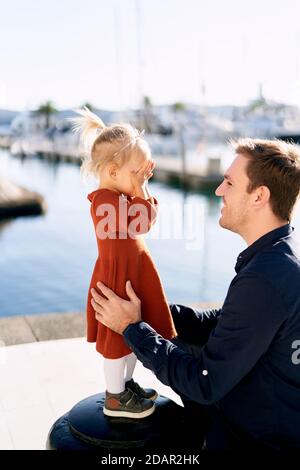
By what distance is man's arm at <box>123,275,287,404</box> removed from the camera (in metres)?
1.75

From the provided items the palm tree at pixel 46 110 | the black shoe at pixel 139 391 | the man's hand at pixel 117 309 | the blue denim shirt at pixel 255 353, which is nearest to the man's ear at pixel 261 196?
the blue denim shirt at pixel 255 353

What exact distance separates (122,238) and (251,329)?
550 millimetres

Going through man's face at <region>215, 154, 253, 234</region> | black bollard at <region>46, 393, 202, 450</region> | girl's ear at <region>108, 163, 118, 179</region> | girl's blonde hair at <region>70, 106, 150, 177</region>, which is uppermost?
girl's blonde hair at <region>70, 106, 150, 177</region>

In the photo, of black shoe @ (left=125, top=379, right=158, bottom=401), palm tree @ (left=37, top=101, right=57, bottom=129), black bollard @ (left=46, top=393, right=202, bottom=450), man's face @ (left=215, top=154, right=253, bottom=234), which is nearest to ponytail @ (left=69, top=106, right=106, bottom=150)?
man's face @ (left=215, top=154, right=253, bottom=234)

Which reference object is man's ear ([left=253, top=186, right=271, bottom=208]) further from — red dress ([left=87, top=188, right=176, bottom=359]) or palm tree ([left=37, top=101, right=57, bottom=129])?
palm tree ([left=37, top=101, right=57, bottom=129])

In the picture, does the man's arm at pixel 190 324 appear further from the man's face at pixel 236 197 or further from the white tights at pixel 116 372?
the man's face at pixel 236 197

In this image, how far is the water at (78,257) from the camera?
10492mm

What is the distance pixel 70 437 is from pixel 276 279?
0.94m

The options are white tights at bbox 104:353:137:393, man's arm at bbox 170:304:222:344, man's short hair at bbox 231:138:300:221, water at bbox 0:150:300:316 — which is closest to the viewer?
man's short hair at bbox 231:138:300:221

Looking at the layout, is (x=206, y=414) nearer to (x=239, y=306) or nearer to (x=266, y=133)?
(x=239, y=306)

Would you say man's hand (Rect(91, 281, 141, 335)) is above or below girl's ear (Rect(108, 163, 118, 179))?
below

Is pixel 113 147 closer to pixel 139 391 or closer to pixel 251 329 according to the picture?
pixel 251 329

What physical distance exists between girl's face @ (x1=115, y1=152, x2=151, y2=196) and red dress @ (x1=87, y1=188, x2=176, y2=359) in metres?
Result: 0.03

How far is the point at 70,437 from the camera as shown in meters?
2.08
